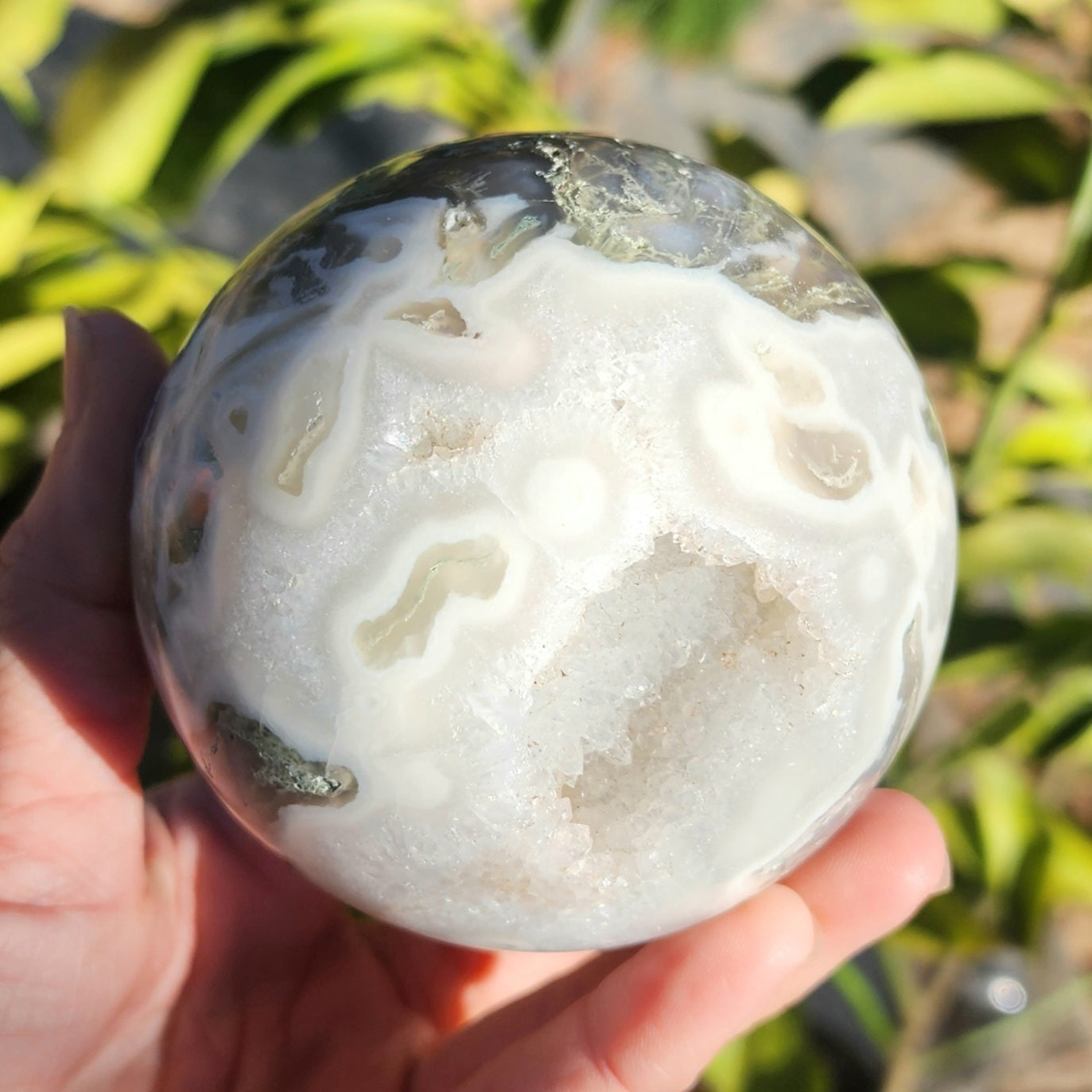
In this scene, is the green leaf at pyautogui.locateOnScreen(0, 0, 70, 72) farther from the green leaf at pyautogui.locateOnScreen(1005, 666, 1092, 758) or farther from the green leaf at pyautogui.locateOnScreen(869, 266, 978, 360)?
the green leaf at pyautogui.locateOnScreen(1005, 666, 1092, 758)

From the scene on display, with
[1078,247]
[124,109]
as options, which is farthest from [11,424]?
[1078,247]

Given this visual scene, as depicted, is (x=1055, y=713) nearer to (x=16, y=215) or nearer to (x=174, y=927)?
(x=174, y=927)

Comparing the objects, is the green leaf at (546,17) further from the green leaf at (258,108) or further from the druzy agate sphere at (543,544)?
the druzy agate sphere at (543,544)

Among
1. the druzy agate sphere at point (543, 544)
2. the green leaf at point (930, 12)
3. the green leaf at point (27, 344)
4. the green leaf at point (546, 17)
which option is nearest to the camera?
the druzy agate sphere at point (543, 544)

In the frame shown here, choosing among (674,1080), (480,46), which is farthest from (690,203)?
(480,46)

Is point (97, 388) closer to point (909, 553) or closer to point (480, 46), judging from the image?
point (909, 553)

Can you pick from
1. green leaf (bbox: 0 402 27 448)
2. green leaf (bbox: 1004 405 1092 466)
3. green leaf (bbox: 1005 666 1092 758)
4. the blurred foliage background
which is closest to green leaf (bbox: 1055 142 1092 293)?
the blurred foliage background

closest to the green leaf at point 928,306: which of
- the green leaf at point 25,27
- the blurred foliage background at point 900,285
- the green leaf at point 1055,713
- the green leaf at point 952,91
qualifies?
the blurred foliage background at point 900,285
